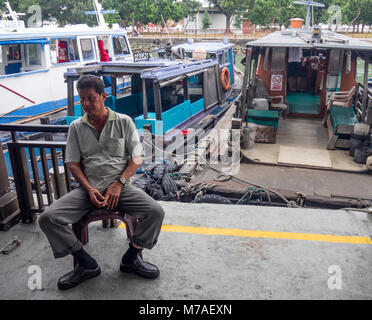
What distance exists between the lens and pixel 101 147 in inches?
106

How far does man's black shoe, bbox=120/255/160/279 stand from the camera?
8.98ft

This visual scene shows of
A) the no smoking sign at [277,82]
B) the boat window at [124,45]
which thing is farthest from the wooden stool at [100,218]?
the boat window at [124,45]

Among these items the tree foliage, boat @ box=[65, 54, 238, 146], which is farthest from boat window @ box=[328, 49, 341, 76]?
the tree foliage

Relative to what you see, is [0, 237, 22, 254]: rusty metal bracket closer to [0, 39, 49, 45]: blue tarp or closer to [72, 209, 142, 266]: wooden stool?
[72, 209, 142, 266]: wooden stool

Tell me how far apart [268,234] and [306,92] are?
8114 millimetres

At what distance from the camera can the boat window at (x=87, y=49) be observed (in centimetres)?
1230

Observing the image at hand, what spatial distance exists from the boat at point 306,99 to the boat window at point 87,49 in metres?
6.38

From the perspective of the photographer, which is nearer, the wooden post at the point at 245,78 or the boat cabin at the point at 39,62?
the wooden post at the point at 245,78

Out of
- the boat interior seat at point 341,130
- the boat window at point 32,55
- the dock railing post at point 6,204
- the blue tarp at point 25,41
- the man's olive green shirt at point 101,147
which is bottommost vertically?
the boat interior seat at point 341,130

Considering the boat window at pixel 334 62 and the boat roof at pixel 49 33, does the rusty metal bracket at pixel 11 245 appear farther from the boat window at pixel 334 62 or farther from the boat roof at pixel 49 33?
the boat window at pixel 334 62

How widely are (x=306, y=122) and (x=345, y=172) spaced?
3.41m

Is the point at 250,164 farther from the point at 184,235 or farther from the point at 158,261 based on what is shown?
the point at 158,261

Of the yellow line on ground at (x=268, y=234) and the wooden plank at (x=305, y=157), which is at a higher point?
the yellow line on ground at (x=268, y=234)
